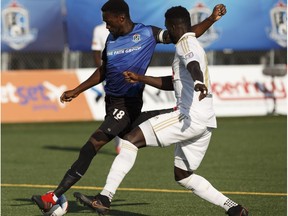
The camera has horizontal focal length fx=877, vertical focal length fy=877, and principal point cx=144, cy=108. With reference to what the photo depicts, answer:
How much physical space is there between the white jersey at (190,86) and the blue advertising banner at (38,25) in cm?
1641

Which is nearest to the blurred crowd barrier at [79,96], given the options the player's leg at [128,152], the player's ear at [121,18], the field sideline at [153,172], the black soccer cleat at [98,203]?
the field sideline at [153,172]

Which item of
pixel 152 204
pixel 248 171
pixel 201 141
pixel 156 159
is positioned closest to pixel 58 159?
pixel 156 159

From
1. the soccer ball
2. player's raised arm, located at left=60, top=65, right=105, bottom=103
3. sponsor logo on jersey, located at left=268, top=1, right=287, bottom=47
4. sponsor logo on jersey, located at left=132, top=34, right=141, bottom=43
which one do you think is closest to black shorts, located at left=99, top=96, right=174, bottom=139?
player's raised arm, located at left=60, top=65, right=105, bottom=103

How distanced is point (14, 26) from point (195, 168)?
16449 mm

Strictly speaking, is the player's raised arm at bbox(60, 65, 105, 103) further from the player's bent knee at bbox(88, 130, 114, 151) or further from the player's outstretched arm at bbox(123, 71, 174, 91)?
the player's outstretched arm at bbox(123, 71, 174, 91)

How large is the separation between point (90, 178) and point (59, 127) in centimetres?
993

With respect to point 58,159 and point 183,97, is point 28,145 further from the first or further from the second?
point 183,97

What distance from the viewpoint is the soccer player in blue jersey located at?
977 centimetres

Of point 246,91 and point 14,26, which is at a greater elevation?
point 14,26

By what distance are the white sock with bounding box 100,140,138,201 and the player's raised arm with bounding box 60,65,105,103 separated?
46.2 inches

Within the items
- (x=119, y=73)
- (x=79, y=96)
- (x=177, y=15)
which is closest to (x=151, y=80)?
(x=177, y=15)

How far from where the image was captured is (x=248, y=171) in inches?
574

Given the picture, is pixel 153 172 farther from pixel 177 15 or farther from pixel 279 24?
pixel 279 24

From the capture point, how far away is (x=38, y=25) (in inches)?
1000
